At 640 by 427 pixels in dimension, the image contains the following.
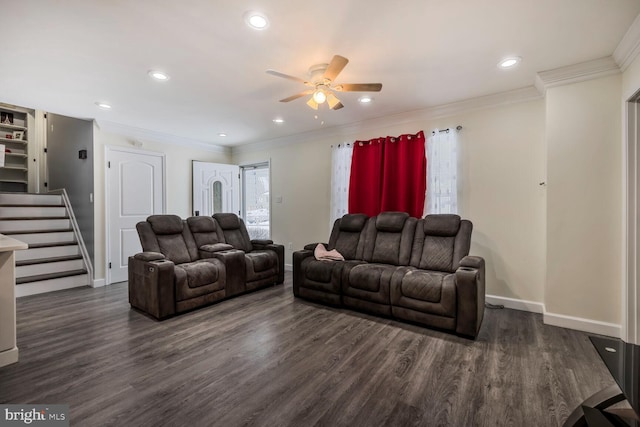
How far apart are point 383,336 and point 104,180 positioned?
15.0 ft

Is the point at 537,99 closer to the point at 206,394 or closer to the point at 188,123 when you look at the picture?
the point at 206,394

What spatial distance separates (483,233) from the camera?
11.6 ft

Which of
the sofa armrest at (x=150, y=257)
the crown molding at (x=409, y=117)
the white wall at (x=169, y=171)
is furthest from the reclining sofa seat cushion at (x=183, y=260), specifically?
the crown molding at (x=409, y=117)

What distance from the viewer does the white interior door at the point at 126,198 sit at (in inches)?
175

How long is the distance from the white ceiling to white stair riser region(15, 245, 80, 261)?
214cm

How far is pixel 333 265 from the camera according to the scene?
11.4ft

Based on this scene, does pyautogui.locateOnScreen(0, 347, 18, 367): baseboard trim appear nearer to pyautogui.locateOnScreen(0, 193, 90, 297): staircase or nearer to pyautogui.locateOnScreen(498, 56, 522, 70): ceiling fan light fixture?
pyautogui.locateOnScreen(0, 193, 90, 297): staircase

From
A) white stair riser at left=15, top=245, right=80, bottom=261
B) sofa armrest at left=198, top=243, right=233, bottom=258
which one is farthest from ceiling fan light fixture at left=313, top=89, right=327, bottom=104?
white stair riser at left=15, top=245, right=80, bottom=261

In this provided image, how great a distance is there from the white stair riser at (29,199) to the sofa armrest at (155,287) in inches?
128

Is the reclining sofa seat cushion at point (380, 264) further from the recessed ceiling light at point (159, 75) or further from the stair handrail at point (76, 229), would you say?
the stair handrail at point (76, 229)

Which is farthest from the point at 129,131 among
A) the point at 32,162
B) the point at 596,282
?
the point at 596,282

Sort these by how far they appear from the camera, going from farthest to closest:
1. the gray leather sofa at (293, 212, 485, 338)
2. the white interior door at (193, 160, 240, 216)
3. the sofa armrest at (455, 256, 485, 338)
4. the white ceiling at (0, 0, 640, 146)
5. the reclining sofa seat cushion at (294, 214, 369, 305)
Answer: the white interior door at (193, 160, 240, 216)
the reclining sofa seat cushion at (294, 214, 369, 305)
the gray leather sofa at (293, 212, 485, 338)
the sofa armrest at (455, 256, 485, 338)
the white ceiling at (0, 0, 640, 146)

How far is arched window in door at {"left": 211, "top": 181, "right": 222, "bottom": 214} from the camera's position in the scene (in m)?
5.85

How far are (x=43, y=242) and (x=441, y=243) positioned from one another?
5.88 m
